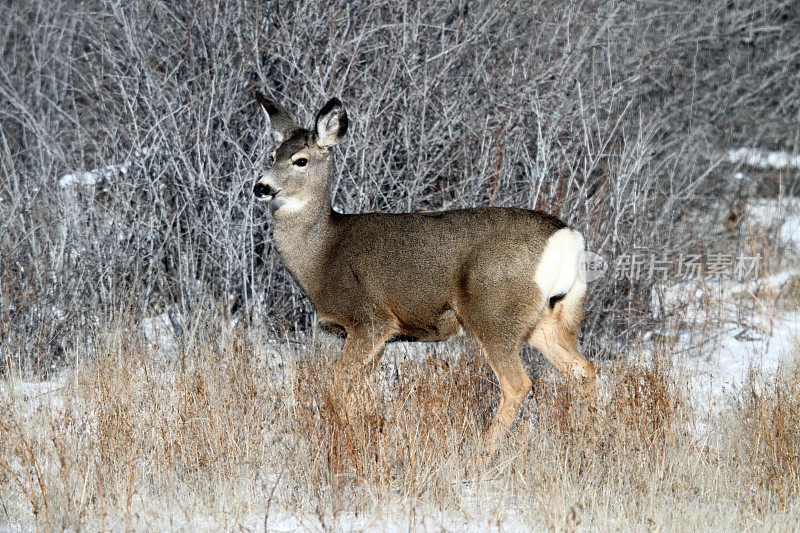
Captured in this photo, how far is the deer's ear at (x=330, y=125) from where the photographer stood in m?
5.03

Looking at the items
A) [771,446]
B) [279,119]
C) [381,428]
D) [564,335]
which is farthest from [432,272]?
[771,446]

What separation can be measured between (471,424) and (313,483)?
0.87 m

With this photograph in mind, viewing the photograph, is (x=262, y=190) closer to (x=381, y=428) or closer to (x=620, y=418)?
(x=381, y=428)

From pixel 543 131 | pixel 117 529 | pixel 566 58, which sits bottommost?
pixel 117 529

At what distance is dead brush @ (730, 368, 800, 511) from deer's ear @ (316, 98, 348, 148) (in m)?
2.63

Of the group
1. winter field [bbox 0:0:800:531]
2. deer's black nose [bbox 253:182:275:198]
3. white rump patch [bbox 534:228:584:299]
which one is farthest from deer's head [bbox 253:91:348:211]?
white rump patch [bbox 534:228:584:299]

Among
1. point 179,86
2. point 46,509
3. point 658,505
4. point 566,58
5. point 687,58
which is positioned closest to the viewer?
point 46,509

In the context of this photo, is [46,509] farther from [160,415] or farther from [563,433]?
[563,433]

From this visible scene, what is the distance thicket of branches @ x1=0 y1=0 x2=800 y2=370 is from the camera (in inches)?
242

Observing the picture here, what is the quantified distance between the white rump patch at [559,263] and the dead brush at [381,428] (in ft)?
2.23

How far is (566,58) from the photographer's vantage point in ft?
22.8

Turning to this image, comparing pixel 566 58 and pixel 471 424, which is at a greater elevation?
pixel 566 58

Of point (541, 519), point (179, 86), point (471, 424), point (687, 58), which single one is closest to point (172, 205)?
point (179, 86)

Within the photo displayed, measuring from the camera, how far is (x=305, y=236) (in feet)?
16.7
